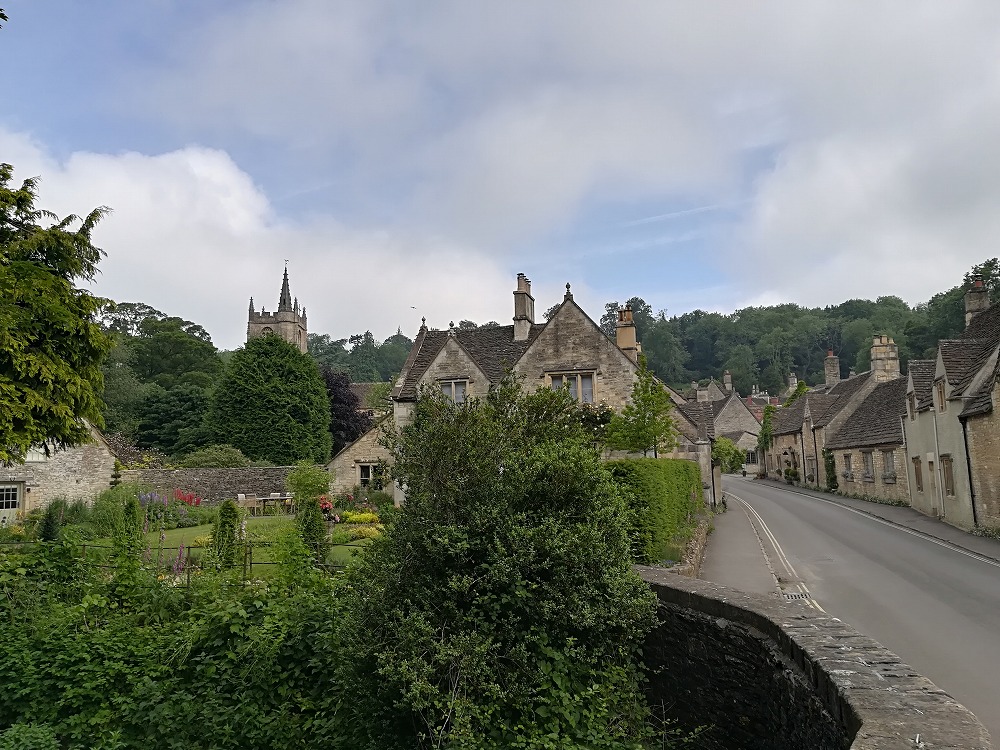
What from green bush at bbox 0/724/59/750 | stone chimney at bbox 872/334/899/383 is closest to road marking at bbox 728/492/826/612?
green bush at bbox 0/724/59/750

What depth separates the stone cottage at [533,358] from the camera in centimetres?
2884

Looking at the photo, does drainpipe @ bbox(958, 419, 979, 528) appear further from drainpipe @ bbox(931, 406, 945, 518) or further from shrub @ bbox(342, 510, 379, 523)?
shrub @ bbox(342, 510, 379, 523)

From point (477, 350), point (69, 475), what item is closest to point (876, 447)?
point (477, 350)

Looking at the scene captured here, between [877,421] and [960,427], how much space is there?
53.7 feet

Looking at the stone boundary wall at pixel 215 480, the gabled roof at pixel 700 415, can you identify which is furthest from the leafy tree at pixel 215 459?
the gabled roof at pixel 700 415

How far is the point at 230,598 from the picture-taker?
9.73 meters

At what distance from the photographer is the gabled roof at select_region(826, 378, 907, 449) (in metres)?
35.7

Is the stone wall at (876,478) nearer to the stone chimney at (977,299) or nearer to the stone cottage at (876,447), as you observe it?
the stone cottage at (876,447)

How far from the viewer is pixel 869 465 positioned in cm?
3803

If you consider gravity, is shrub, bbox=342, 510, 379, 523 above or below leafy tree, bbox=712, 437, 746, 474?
below

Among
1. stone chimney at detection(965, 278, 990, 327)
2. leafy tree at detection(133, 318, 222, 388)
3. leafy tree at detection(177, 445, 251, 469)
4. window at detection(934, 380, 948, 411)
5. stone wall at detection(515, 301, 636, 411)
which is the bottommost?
leafy tree at detection(177, 445, 251, 469)

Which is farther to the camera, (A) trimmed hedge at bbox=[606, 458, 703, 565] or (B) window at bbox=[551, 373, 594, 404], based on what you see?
(B) window at bbox=[551, 373, 594, 404]

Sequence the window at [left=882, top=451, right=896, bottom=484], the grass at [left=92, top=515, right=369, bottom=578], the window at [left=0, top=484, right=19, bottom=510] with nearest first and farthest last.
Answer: the grass at [left=92, top=515, right=369, bottom=578], the window at [left=0, top=484, right=19, bottom=510], the window at [left=882, top=451, right=896, bottom=484]

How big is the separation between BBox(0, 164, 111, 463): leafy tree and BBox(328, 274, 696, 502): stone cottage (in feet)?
40.4
